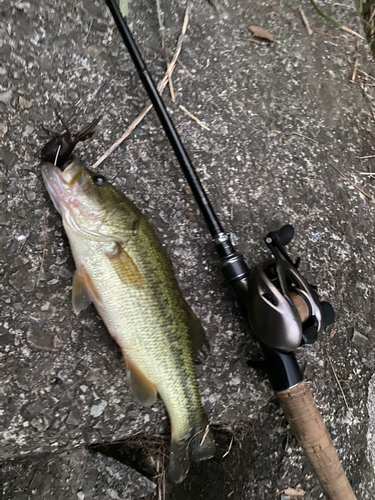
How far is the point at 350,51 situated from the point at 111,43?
189cm

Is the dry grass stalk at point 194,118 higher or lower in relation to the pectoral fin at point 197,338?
higher

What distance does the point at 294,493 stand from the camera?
236 cm

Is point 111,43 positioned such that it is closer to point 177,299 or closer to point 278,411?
point 177,299

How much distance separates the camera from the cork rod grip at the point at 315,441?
1988mm

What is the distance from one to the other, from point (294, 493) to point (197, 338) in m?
1.16

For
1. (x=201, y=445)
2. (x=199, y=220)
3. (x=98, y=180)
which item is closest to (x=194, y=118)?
(x=199, y=220)

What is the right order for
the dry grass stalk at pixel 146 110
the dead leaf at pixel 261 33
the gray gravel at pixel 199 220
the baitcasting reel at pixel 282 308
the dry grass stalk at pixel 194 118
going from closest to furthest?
the baitcasting reel at pixel 282 308 < the gray gravel at pixel 199 220 < the dry grass stalk at pixel 146 110 < the dry grass stalk at pixel 194 118 < the dead leaf at pixel 261 33

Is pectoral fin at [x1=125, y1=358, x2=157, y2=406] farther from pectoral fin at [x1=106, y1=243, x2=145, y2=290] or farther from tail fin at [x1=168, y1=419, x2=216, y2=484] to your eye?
pectoral fin at [x1=106, y1=243, x2=145, y2=290]

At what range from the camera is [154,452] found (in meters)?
2.56

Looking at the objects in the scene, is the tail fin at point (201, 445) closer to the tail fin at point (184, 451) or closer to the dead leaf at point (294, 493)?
the tail fin at point (184, 451)

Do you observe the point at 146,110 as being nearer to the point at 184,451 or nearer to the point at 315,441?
the point at 184,451

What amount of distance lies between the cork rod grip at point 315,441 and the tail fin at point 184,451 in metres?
0.46

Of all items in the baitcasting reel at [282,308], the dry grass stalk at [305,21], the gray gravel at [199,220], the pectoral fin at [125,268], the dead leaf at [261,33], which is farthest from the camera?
the dry grass stalk at [305,21]

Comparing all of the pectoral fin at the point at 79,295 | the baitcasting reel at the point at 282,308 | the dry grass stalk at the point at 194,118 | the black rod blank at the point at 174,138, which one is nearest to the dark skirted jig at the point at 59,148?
the black rod blank at the point at 174,138
